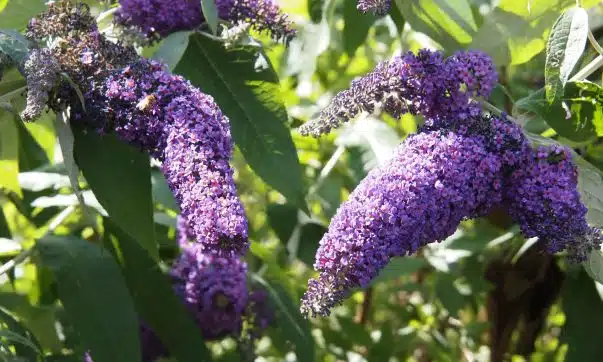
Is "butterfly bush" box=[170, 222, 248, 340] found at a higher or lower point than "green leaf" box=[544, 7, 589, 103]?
lower

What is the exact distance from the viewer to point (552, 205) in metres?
1.41

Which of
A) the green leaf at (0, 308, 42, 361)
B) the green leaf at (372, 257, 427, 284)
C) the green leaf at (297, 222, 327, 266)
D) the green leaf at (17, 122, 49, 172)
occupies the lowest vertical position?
the green leaf at (372, 257, 427, 284)

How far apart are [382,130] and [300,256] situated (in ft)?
1.23

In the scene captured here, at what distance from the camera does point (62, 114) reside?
1579 millimetres

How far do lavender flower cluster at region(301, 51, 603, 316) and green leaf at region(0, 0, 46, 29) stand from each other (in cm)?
66

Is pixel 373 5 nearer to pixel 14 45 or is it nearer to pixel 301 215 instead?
pixel 14 45

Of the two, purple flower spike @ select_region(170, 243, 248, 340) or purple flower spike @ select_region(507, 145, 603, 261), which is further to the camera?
purple flower spike @ select_region(170, 243, 248, 340)

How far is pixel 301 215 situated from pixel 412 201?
3.38ft

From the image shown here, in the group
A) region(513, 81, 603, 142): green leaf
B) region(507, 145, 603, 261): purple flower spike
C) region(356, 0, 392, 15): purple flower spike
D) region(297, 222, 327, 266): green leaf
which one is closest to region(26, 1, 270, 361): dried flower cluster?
region(356, 0, 392, 15): purple flower spike

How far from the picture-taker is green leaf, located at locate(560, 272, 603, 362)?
2.16 meters

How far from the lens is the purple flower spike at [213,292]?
209 centimetres

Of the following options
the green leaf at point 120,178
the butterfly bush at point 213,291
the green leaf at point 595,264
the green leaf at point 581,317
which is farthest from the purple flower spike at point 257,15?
the green leaf at point 581,317

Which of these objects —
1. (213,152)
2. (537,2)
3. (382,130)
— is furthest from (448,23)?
(213,152)

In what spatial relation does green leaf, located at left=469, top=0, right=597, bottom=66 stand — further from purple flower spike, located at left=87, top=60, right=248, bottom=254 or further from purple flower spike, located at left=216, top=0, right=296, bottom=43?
purple flower spike, located at left=87, top=60, right=248, bottom=254
